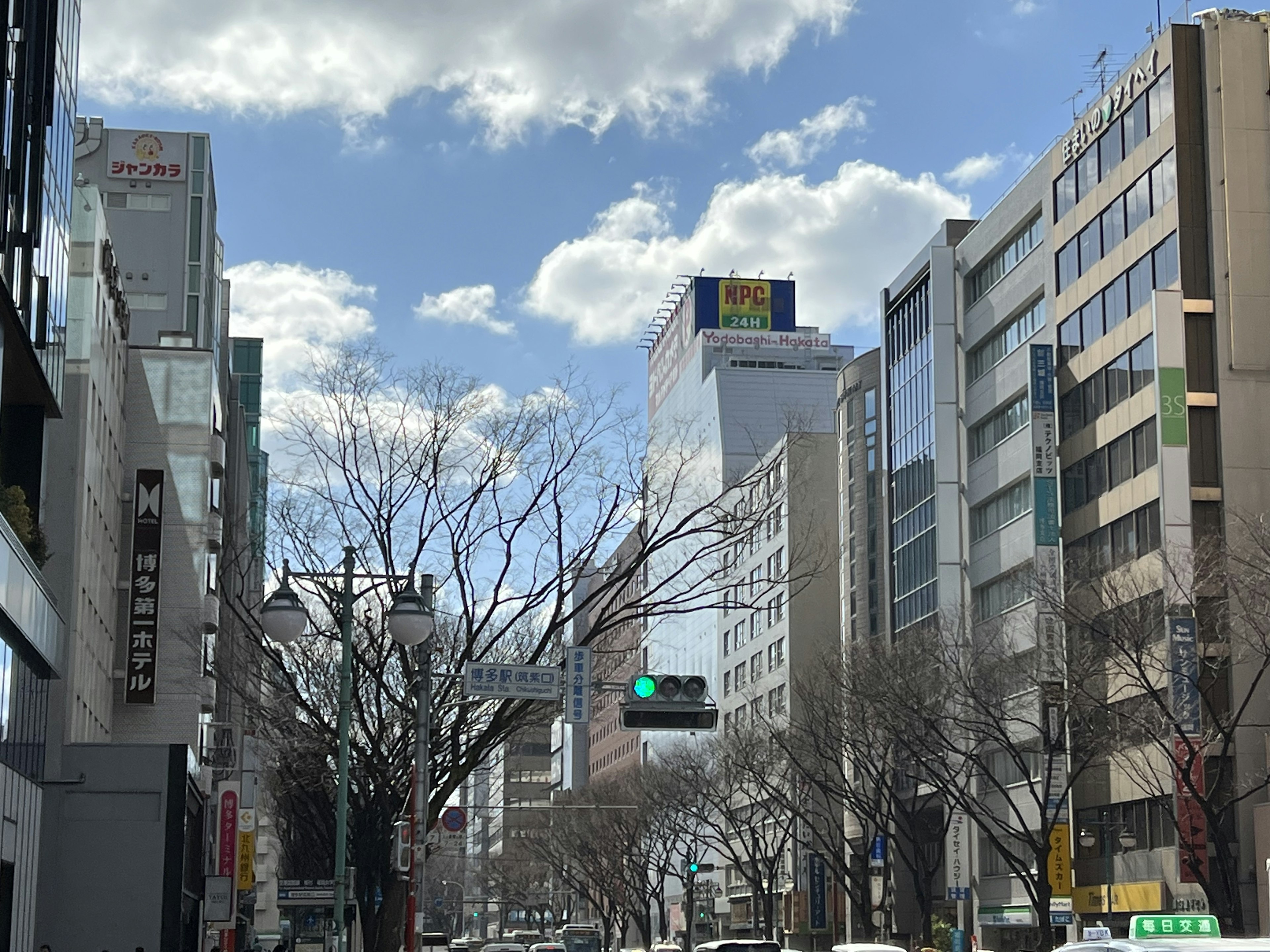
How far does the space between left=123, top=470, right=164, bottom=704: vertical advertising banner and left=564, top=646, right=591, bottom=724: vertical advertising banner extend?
24989 millimetres

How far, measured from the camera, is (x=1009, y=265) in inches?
2566

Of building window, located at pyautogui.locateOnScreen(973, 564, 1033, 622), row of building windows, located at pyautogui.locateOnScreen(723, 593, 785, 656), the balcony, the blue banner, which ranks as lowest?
the balcony

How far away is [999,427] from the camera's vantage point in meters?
64.6

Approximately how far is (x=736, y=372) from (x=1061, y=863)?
8649 cm

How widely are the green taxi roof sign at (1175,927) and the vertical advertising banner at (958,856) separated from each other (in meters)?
50.5

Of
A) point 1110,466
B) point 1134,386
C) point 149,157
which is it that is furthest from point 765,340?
point 1134,386

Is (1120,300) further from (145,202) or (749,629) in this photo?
(749,629)

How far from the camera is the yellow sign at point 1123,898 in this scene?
49.9m

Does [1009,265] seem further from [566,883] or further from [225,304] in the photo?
[566,883]

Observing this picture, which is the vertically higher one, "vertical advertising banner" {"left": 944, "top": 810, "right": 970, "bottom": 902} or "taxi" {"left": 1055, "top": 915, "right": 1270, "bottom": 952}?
"taxi" {"left": 1055, "top": 915, "right": 1270, "bottom": 952}

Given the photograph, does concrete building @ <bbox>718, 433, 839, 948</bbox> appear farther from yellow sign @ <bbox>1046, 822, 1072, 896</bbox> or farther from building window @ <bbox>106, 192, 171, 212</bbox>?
building window @ <bbox>106, 192, 171, 212</bbox>

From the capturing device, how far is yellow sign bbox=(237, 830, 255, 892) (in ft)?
183

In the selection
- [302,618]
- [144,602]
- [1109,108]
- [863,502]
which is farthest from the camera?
[863,502]

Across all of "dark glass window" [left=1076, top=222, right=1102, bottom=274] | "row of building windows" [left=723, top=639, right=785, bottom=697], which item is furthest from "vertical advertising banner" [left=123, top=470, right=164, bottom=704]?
"row of building windows" [left=723, top=639, right=785, bottom=697]
